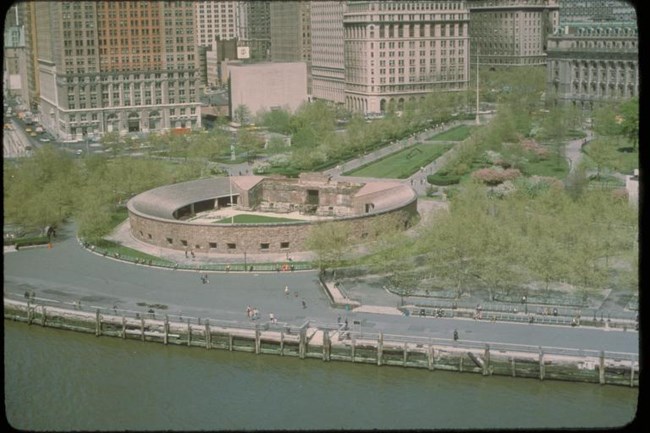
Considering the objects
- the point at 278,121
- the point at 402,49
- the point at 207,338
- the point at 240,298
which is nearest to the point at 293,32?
the point at 402,49

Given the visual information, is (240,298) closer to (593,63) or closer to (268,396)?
(268,396)

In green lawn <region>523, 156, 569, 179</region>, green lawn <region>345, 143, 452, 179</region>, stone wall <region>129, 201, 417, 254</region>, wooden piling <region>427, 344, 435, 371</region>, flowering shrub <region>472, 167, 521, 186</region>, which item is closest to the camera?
wooden piling <region>427, 344, 435, 371</region>

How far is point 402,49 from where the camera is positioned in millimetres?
126938

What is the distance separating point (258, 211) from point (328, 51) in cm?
8513

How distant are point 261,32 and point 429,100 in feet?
291

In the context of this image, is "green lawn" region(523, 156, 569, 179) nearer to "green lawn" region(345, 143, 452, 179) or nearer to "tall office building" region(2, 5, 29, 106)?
"green lawn" region(345, 143, 452, 179)

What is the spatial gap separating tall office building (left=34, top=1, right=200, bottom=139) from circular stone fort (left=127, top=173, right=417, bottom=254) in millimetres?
45903

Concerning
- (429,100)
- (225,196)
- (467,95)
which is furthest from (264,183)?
(467,95)

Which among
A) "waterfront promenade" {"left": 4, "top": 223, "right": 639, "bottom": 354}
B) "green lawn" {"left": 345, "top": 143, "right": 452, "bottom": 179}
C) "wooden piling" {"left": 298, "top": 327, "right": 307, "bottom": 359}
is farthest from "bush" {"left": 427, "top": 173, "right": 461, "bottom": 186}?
"wooden piling" {"left": 298, "top": 327, "right": 307, "bottom": 359}

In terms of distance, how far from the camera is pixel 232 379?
3497cm

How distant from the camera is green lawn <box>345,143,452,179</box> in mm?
79000

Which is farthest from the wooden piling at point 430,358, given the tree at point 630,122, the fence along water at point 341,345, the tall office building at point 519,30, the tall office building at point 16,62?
the tall office building at point 16,62

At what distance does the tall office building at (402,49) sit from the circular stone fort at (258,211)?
63368 mm

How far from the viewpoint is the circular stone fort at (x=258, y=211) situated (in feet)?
170
